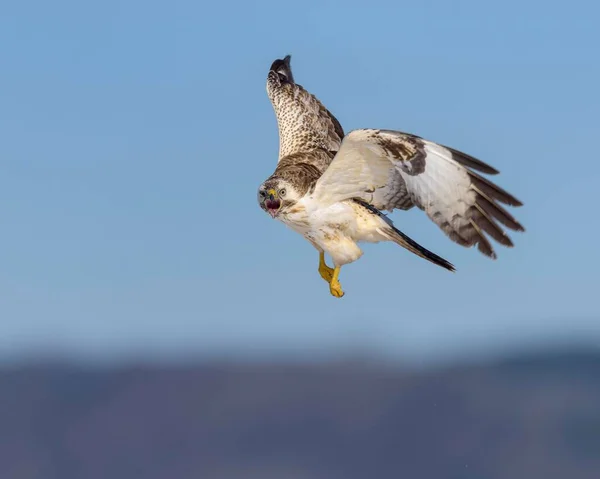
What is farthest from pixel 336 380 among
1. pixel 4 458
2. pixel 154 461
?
pixel 4 458

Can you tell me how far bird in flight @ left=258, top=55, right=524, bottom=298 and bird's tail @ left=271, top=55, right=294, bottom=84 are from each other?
2.03 metres

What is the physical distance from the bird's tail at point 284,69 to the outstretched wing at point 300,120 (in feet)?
0.28

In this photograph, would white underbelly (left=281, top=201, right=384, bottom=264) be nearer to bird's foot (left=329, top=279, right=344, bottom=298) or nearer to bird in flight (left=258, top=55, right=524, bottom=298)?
bird in flight (left=258, top=55, right=524, bottom=298)

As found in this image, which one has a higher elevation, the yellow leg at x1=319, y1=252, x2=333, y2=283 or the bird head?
the bird head

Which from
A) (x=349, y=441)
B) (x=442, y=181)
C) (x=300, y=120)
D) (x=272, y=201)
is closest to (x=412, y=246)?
(x=442, y=181)

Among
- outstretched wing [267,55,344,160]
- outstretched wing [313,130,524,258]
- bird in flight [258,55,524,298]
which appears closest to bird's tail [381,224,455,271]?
bird in flight [258,55,524,298]

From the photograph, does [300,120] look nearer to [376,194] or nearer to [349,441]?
[376,194]

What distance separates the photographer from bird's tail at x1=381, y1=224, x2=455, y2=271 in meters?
16.4

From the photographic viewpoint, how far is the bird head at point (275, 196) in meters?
16.5

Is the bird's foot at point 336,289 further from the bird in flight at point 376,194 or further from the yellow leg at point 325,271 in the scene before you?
the yellow leg at point 325,271

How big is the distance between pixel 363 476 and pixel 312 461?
853 cm

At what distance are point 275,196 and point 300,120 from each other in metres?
3.21

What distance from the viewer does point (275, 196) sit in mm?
16438

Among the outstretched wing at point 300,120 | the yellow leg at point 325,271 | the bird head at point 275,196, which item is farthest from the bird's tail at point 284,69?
the bird head at point 275,196
